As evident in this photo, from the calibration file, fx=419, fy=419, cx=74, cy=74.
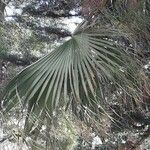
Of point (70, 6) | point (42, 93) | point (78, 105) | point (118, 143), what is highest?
point (70, 6)

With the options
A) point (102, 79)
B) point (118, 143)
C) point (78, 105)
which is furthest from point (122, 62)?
point (118, 143)

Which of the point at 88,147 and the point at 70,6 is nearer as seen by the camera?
the point at 88,147

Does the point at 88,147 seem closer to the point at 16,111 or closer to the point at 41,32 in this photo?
the point at 41,32

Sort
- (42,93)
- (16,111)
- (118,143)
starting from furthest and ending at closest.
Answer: (118,143), (16,111), (42,93)

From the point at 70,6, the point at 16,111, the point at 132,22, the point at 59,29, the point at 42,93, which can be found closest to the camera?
the point at 42,93

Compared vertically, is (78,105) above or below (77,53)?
below

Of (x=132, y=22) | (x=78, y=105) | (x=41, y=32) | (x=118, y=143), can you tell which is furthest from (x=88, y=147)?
(x=78, y=105)

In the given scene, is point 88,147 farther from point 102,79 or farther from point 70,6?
point 102,79
